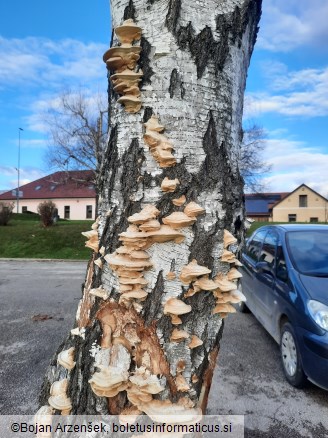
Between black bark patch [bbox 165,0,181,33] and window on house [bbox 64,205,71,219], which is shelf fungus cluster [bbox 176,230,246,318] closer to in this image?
black bark patch [bbox 165,0,181,33]

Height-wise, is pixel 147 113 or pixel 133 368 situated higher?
pixel 147 113

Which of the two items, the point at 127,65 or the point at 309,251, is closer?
the point at 127,65

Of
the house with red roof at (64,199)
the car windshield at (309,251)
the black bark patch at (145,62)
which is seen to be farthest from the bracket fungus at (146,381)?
the house with red roof at (64,199)

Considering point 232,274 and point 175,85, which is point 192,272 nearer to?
point 232,274

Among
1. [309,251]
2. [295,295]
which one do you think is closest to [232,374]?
[295,295]

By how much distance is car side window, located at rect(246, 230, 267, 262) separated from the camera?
5.24 m

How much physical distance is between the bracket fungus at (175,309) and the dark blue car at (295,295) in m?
2.30

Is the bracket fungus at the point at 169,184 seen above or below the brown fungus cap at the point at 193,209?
above

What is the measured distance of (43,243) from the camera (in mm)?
15812

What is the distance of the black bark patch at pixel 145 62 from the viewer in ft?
4.06

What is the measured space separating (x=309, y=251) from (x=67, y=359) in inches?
136

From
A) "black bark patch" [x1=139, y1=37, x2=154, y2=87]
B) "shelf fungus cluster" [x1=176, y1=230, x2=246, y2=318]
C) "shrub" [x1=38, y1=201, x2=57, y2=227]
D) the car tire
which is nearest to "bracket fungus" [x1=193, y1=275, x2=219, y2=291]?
"shelf fungus cluster" [x1=176, y1=230, x2=246, y2=318]

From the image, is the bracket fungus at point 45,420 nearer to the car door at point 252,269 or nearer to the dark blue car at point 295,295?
the dark blue car at point 295,295

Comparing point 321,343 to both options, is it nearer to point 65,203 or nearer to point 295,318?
point 295,318
